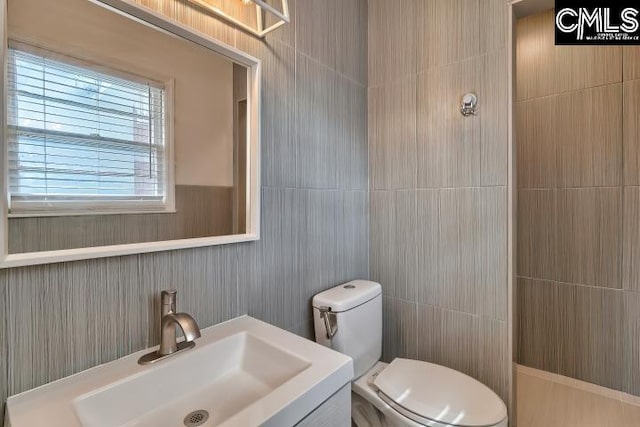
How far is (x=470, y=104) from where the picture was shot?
139 cm

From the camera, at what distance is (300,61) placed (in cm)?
132

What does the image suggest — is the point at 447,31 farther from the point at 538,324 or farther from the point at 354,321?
the point at 538,324

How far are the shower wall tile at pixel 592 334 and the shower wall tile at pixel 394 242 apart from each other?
3.60 feet

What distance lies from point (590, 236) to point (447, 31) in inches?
57.0

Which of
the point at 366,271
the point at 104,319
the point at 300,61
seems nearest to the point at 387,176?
the point at 366,271

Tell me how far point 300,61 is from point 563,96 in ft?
5.51

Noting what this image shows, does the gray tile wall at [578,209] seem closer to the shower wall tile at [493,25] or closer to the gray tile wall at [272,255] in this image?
the shower wall tile at [493,25]

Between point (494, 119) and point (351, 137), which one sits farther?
point (351, 137)

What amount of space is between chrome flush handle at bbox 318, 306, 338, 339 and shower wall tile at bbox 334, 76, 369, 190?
602 millimetres

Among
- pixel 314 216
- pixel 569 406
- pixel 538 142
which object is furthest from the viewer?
pixel 538 142

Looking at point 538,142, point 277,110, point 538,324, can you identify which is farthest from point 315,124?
point 538,324

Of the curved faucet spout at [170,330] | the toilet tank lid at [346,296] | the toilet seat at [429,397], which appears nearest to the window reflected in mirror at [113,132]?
the curved faucet spout at [170,330]

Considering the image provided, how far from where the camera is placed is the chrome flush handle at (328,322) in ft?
4.14

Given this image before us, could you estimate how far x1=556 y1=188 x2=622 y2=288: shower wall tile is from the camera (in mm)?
1738
